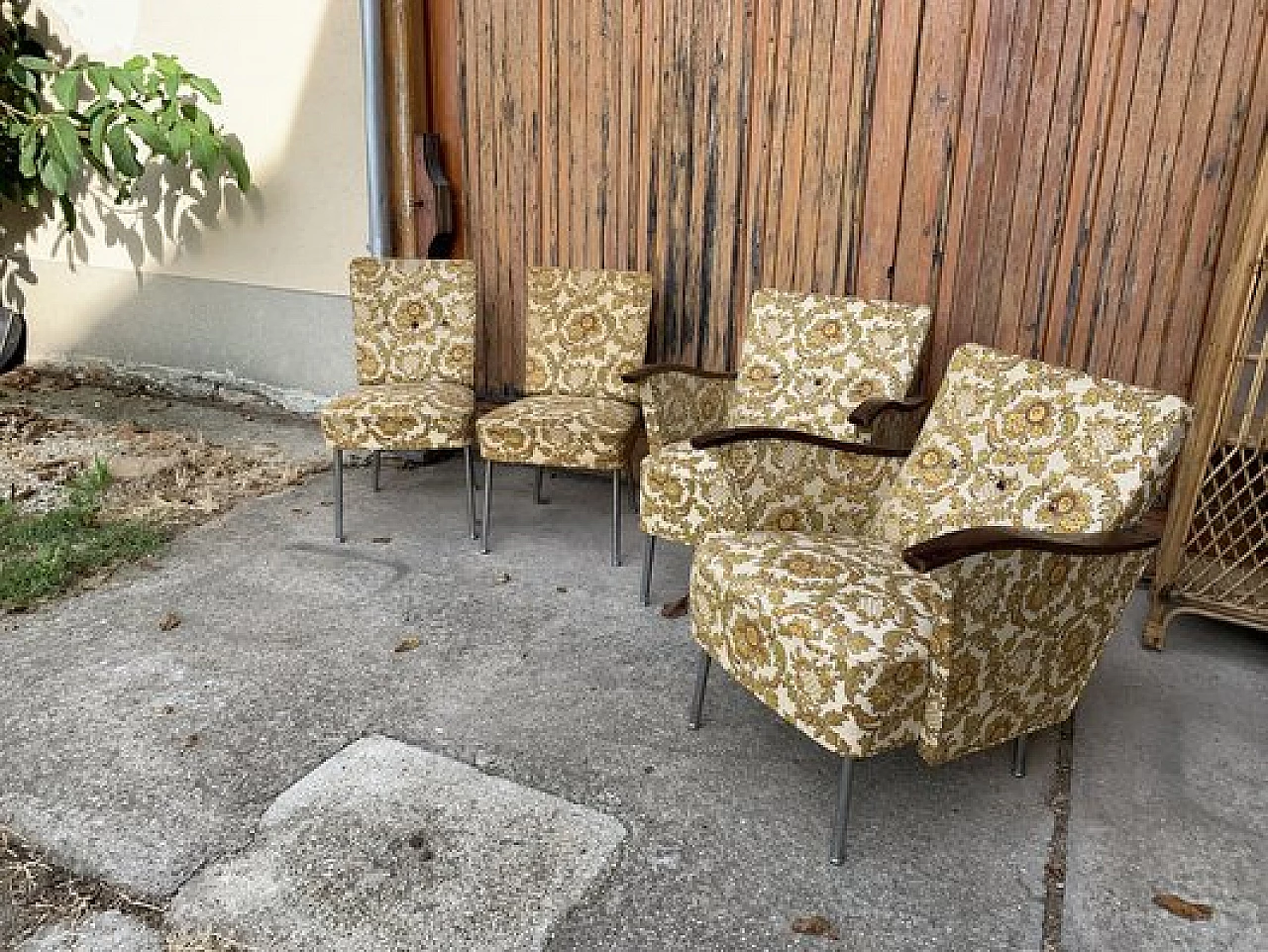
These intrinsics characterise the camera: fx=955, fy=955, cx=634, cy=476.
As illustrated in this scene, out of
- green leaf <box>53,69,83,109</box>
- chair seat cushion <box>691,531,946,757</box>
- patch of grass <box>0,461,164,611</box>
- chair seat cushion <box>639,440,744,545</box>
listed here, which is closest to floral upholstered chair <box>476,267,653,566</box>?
A: chair seat cushion <box>639,440,744,545</box>

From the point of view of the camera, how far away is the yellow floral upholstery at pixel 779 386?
8.93 ft

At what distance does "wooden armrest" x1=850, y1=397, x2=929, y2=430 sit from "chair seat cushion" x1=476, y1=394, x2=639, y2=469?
2.55ft

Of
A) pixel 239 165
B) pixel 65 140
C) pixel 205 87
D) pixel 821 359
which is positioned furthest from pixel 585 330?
pixel 65 140

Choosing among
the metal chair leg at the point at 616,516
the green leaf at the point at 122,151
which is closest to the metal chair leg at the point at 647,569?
the metal chair leg at the point at 616,516

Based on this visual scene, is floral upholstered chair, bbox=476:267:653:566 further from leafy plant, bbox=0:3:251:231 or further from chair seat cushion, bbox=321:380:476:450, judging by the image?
leafy plant, bbox=0:3:251:231

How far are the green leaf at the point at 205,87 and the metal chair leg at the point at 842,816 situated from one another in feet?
13.0

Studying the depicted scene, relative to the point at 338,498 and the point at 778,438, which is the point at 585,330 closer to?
the point at 338,498

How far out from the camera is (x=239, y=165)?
425cm

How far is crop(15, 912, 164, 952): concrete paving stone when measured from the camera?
5.30ft

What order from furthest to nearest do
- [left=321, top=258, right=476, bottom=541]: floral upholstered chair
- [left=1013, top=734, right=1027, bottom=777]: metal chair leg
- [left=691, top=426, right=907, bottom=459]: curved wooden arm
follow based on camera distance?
1. [left=321, top=258, right=476, bottom=541]: floral upholstered chair
2. [left=691, top=426, right=907, bottom=459]: curved wooden arm
3. [left=1013, top=734, right=1027, bottom=777]: metal chair leg

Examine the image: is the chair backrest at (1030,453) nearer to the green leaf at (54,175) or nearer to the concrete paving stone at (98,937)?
the concrete paving stone at (98,937)

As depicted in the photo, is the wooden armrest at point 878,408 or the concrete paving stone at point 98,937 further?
the wooden armrest at point 878,408

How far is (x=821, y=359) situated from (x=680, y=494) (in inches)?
25.8

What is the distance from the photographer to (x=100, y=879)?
69.4 inches
